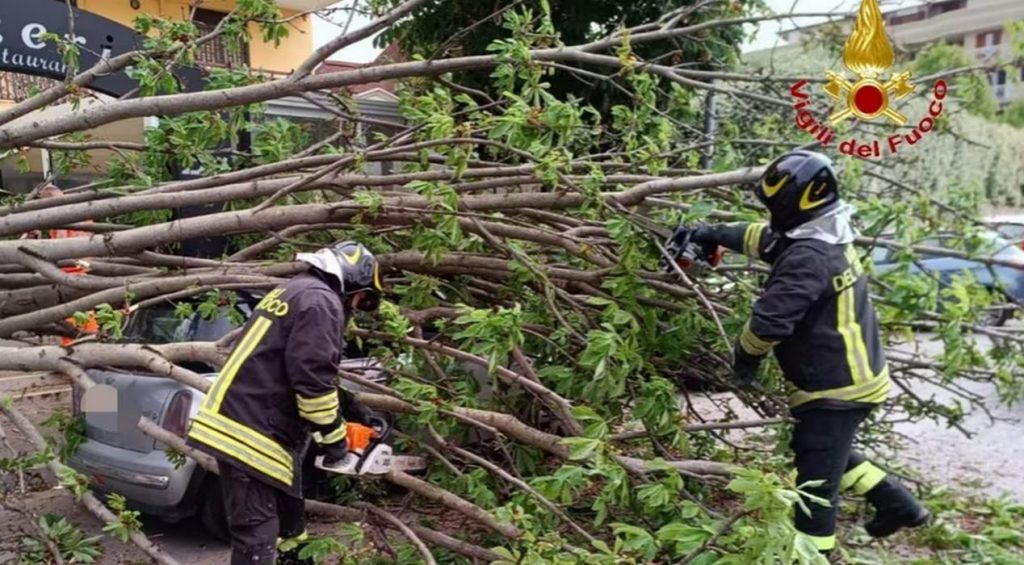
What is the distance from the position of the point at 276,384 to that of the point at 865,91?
360cm

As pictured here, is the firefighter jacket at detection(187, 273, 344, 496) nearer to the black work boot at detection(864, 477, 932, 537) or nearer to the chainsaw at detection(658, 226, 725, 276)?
the chainsaw at detection(658, 226, 725, 276)

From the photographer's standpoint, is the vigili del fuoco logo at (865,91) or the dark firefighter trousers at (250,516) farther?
the vigili del fuoco logo at (865,91)

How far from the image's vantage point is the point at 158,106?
446 centimetres

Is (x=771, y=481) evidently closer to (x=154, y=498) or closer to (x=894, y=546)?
(x=894, y=546)

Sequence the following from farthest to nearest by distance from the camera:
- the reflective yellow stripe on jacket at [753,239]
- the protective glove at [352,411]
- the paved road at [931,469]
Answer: the paved road at [931,469]
the protective glove at [352,411]
the reflective yellow stripe on jacket at [753,239]

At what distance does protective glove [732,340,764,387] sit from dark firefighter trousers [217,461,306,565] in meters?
2.09

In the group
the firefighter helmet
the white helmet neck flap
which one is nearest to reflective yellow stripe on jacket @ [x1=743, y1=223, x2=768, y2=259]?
the firefighter helmet

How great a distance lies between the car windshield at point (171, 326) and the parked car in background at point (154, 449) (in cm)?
14

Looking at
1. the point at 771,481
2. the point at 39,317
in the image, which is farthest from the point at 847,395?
the point at 39,317

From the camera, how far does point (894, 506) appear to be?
4.07 meters

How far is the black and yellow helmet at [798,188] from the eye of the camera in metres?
3.65

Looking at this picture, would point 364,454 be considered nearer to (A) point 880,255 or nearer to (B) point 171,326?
(B) point 171,326

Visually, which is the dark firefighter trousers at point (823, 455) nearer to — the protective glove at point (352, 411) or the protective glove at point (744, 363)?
the protective glove at point (744, 363)

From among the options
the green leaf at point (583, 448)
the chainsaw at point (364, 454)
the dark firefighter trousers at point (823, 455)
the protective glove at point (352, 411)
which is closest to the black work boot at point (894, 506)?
the dark firefighter trousers at point (823, 455)
